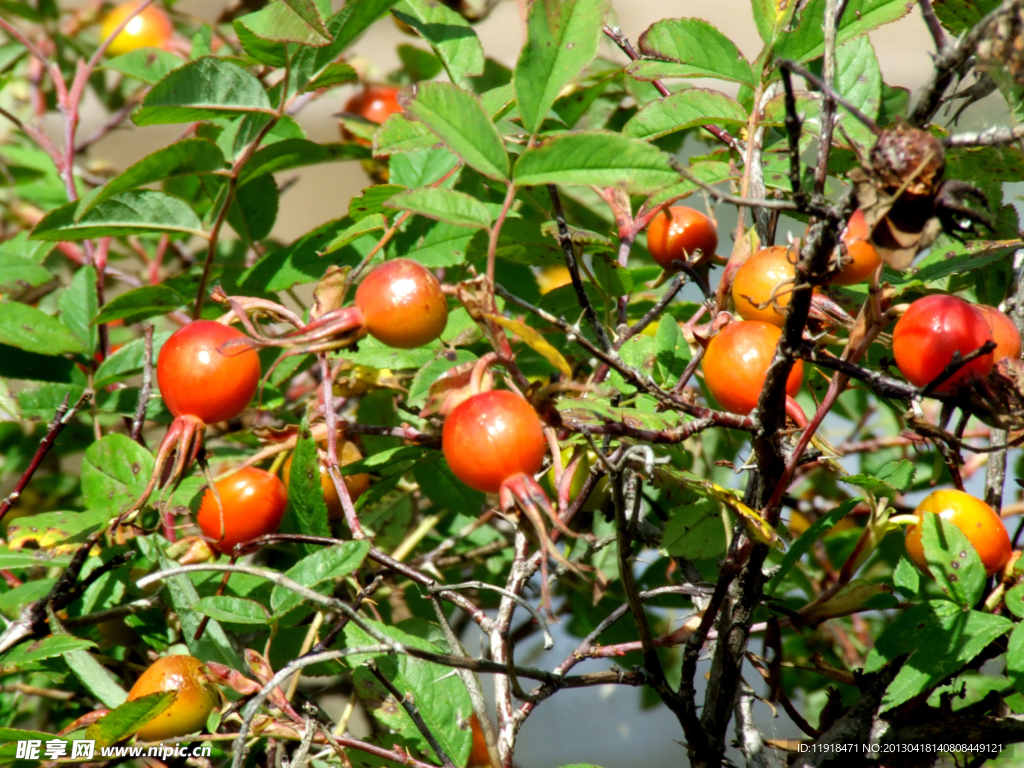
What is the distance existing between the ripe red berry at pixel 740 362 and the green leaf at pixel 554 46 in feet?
0.77

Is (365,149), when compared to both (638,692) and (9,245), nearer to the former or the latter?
(9,245)

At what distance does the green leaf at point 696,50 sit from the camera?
2.68ft

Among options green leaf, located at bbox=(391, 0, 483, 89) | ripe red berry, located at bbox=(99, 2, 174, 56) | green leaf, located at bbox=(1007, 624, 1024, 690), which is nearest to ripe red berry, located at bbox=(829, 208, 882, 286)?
green leaf, located at bbox=(1007, 624, 1024, 690)

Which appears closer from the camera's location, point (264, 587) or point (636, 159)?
point (636, 159)

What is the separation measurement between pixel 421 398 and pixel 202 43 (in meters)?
0.83

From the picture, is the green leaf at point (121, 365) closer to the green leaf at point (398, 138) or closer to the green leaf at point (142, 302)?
Answer: the green leaf at point (142, 302)

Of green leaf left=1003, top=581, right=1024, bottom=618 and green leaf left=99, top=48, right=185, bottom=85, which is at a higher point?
green leaf left=99, top=48, right=185, bottom=85

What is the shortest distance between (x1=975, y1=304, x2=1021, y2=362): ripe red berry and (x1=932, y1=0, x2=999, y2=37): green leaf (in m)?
0.34

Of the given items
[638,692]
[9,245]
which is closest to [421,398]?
[9,245]

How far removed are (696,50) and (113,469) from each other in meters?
0.76

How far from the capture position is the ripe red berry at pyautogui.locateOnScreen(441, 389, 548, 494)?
21.9 inches

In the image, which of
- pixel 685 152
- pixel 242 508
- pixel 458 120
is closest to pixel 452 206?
pixel 458 120

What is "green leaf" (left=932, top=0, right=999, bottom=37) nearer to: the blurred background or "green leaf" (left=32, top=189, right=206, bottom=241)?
the blurred background

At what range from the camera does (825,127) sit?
502 millimetres
